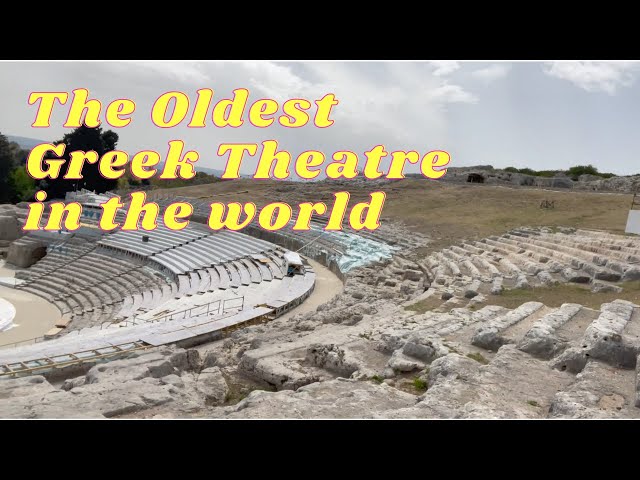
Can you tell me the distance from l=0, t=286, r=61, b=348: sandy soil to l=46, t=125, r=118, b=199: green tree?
25692 mm

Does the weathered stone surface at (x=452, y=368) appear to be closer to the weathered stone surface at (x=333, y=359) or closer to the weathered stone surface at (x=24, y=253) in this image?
the weathered stone surface at (x=333, y=359)

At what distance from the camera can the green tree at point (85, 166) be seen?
49938 mm

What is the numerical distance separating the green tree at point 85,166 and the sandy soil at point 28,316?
25.7m

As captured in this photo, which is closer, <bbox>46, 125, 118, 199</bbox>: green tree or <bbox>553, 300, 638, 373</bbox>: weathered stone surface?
<bbox>553, 300, 638, 373</bbox>: weathered stone surface

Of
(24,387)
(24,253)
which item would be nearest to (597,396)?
(24,387)

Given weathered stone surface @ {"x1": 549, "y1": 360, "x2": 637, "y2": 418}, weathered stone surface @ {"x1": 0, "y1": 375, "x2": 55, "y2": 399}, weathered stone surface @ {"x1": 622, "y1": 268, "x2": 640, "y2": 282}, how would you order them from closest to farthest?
weathered stone surface @ {"x1": 549, "y1": 360, "x2": 637, "y2": 418}
weathered stone surface @ {"x1": 0, "y1": 375, "x2": 55, "y2": 399}
weathered stone surface @ {"x1": 622, "y1": 268, "x2": 640, "y2": 282}

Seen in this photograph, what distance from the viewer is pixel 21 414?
16.6ft

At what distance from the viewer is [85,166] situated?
167 feet

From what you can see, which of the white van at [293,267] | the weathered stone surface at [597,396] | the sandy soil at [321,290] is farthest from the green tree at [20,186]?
the weathered stone surface at [597,396]

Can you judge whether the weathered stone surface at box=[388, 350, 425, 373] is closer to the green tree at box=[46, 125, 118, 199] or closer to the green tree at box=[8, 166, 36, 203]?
the green tree at box=[46, 125, 118, 199]

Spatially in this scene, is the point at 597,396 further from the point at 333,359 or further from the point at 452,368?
the point at 333,359

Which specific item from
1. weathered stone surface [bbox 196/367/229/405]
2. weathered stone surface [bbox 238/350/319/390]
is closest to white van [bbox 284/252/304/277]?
weathered stone surface [bbox 238/350/319/390]

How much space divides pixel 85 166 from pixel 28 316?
33209 mm

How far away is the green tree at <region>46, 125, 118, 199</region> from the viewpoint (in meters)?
49.9
